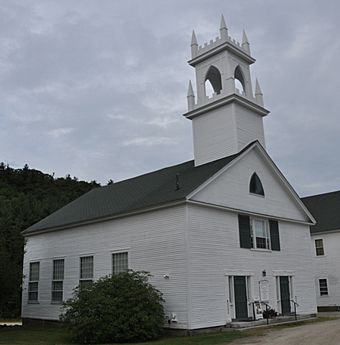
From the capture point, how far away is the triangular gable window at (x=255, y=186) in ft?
77.0

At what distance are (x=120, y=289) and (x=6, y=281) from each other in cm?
648


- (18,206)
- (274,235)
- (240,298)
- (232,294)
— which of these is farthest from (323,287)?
(18,206)

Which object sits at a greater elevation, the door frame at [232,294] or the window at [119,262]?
the window at [119,262]

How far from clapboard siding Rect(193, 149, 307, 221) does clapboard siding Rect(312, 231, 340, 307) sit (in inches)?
373

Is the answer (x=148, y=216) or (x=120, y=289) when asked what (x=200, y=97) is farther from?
(x=120, y=289)

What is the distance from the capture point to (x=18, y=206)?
4731 cm

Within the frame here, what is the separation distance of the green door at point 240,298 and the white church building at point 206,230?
4 cm

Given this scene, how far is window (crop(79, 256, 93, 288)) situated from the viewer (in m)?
23.6

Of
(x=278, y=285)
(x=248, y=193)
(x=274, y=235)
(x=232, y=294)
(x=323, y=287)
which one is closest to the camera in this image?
(x=232, y=294)


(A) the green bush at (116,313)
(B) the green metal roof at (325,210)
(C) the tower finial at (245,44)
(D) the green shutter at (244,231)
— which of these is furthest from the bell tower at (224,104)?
(B) the green metal roof at (325,210)

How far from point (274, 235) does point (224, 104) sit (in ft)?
23.9

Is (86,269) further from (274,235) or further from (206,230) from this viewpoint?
(274,235)

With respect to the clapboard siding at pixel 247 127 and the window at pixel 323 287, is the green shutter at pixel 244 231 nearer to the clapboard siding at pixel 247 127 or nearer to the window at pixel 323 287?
the clapboard siding at pixel 247 127

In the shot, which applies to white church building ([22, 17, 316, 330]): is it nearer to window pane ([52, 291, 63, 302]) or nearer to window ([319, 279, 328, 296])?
window pane ([52, 291, 63, 302])
